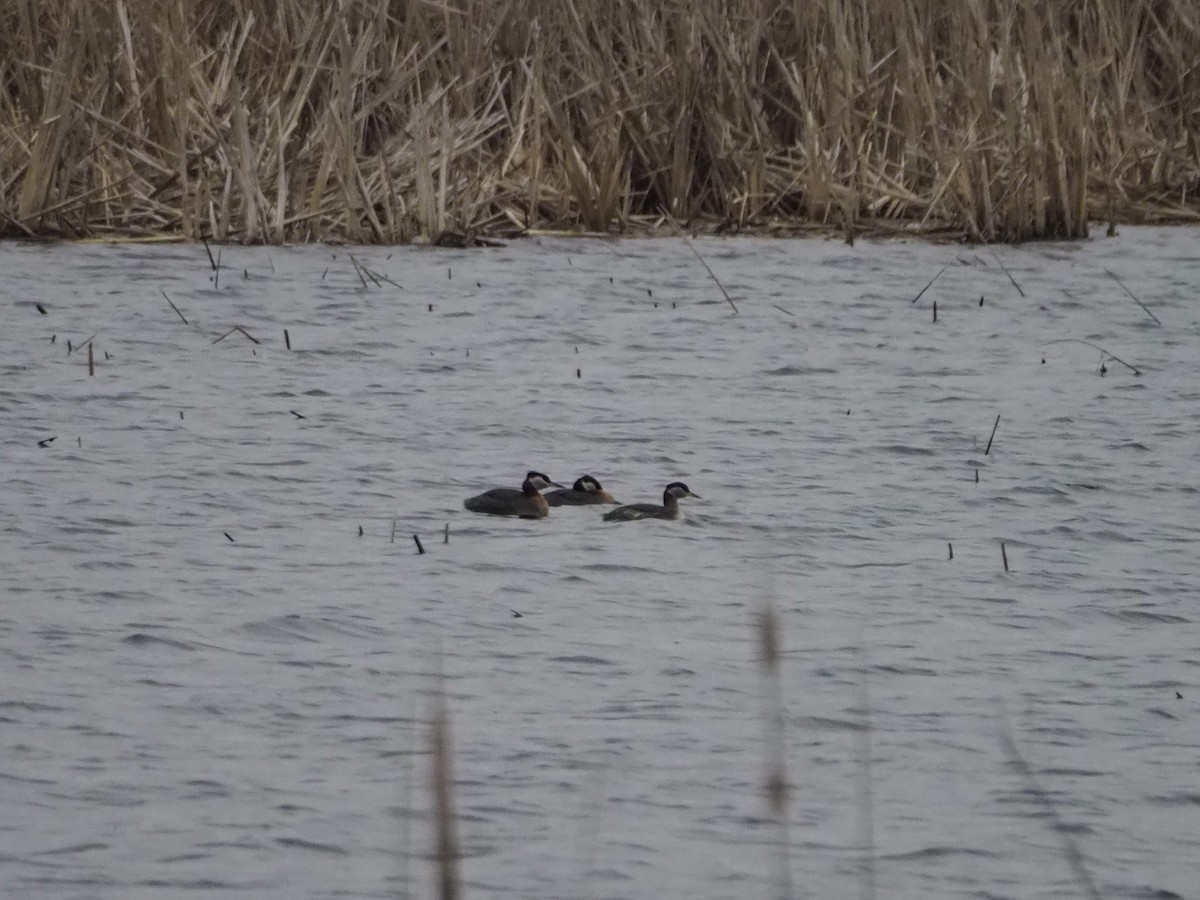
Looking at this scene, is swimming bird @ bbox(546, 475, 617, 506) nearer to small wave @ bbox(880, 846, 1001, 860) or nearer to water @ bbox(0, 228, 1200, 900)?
water @ bbox(0, 228, 1200, 900)

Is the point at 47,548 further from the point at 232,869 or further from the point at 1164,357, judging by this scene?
the point at 1164,357

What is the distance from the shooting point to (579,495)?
250 inches

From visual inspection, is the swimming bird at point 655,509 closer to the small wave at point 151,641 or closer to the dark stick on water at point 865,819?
the small wave at point 151,641

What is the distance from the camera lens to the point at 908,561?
18.6 feet

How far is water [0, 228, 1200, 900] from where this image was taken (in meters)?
3.56

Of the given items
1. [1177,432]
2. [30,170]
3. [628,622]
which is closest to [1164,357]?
[1177,432]

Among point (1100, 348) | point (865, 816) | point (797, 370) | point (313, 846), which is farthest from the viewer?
point (1100, 348)

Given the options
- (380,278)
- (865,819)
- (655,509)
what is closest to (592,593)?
(655,509)

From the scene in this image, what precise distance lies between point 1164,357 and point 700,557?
3949 millimetres

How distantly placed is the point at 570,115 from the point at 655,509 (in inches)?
265

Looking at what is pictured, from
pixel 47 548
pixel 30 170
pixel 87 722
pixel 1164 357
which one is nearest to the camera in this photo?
pixel 87 722

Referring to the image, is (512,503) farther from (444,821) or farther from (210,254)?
(210,254)

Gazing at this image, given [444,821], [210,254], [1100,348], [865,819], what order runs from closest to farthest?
[444,821] → [865,819] → [1100,348] → [210,254]

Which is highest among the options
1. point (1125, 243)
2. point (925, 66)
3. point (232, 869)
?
point (925, 66)
